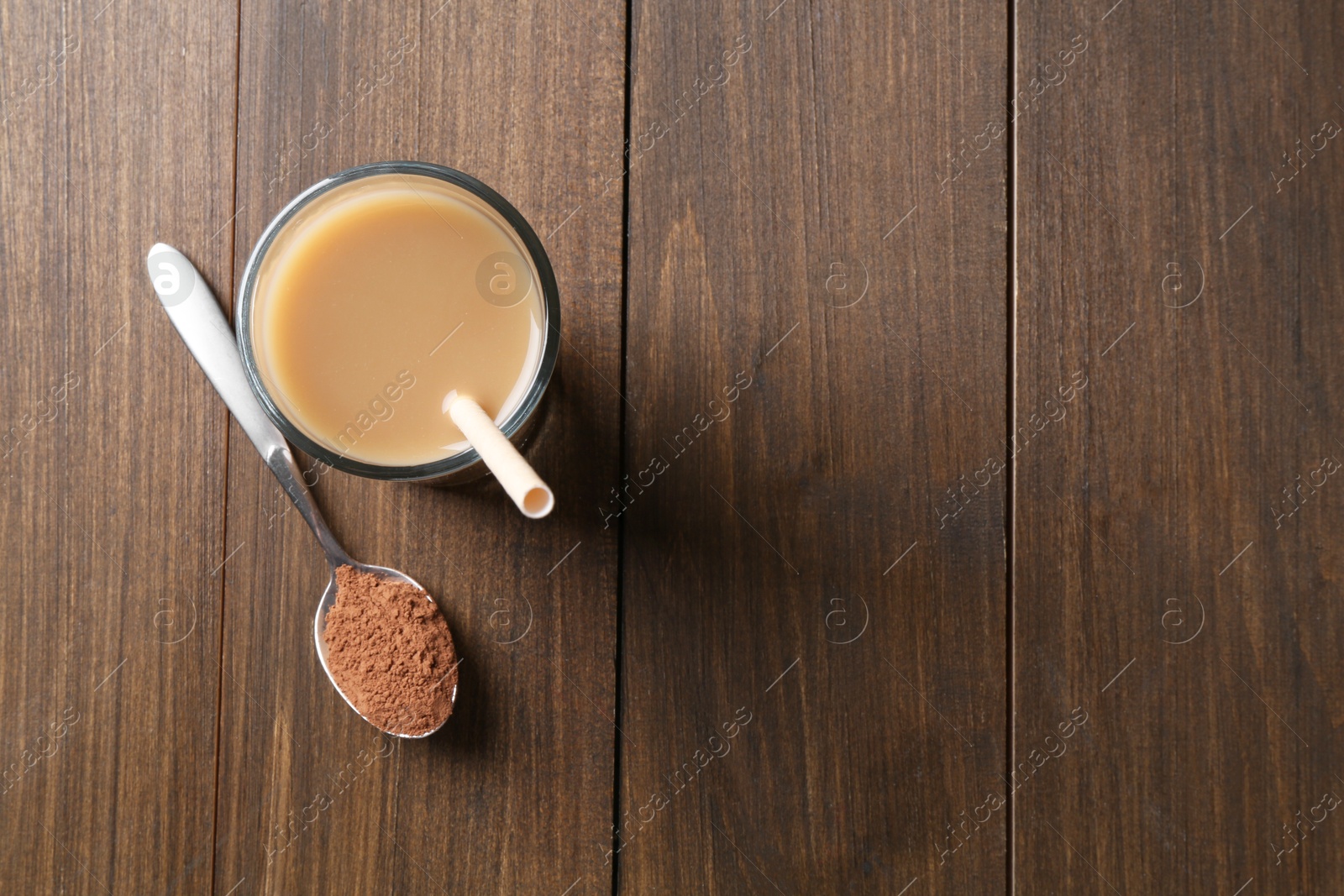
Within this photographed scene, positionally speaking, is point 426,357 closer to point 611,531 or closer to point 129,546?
point 611,531

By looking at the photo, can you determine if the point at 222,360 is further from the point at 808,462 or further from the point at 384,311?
the point at 808,462

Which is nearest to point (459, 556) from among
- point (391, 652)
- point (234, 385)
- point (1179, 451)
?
point (391, 652)

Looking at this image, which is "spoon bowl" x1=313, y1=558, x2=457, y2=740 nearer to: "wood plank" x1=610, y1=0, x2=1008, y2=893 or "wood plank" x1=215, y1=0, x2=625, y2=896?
"wood plank" x1=215, y1=0, x2=625, y2=896

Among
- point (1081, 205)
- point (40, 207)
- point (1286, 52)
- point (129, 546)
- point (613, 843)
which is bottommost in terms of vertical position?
point (613, 843)

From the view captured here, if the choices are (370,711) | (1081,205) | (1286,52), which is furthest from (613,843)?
(1286,52)

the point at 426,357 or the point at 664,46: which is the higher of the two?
the point at 664,46

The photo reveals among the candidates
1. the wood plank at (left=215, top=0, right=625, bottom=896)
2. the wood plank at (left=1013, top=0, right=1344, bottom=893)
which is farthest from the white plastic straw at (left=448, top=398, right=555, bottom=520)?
the wood plank at (left=1013, top=0, right=1344, bottom=893)
